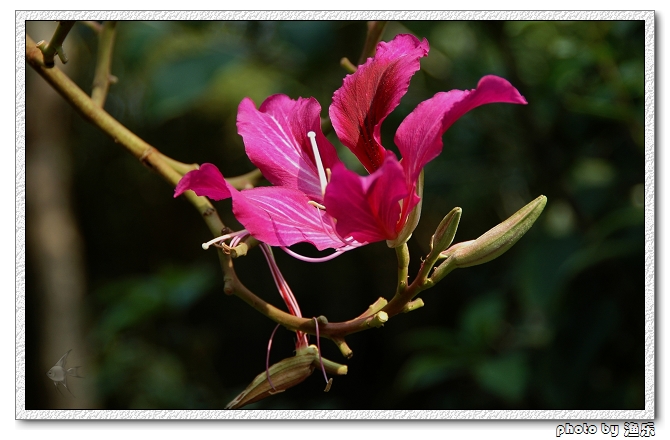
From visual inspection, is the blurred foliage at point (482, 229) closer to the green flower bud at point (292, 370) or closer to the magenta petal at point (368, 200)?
the green flower bud at point (292, 370)

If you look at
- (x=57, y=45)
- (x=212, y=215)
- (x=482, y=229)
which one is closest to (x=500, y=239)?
→ (x=212, y=215)

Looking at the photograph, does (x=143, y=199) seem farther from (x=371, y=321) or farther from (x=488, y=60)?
(x=371, y=321)

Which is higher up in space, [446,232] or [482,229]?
[482,229]

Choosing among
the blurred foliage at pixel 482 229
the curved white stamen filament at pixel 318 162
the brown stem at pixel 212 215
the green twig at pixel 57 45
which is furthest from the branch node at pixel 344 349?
the blurred foliage at pixel 482 229

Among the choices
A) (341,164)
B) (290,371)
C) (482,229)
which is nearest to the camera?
(341,164)

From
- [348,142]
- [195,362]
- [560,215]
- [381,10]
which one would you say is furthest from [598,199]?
[195,362]

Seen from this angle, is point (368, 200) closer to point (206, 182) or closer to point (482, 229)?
point (206, 182)

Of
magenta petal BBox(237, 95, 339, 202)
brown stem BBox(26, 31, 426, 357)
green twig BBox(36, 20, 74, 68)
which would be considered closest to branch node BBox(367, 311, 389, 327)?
brown stem BBox(26, 31, 426, 357)
